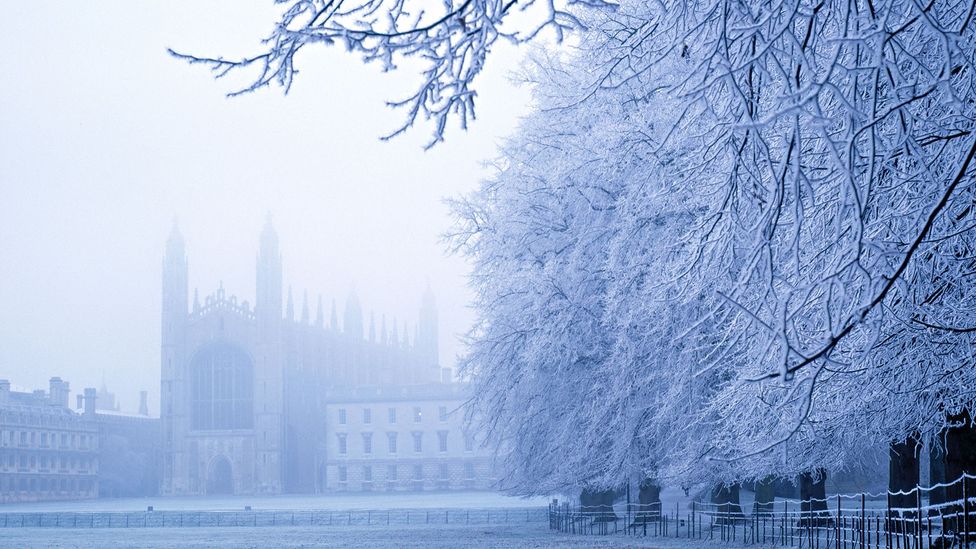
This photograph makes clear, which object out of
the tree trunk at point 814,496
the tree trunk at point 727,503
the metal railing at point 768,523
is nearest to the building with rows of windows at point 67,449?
the metal railing at point 768,523

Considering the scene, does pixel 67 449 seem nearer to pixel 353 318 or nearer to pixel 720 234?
pixel 353 318

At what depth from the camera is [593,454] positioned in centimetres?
2016

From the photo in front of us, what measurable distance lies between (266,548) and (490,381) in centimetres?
679

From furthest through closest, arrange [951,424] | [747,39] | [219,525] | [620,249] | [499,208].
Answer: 1. [219,525]
2. [499,208]
3. [620,249]
4. [951,424]
5. [747,39]

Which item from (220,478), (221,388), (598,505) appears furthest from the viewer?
(221,388)

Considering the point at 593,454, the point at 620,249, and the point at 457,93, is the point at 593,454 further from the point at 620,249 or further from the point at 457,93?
the point at 457,93

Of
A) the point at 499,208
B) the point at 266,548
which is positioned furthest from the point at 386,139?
the point at 266,548

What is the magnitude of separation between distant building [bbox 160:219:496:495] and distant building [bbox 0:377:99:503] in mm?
6629

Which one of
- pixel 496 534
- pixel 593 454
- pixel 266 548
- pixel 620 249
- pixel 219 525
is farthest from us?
pixel 219 525

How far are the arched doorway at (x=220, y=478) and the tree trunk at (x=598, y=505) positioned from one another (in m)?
58.5

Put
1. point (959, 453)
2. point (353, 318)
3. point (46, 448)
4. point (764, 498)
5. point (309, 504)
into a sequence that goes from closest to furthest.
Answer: point (959, 453)
point (764, 498)
point (309, 504)
point (46, 448)
point (353, 318)

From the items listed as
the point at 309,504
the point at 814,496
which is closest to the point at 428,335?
the point at 309,504

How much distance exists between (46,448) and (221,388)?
12.6 meters

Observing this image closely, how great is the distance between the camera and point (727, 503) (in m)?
21.2
